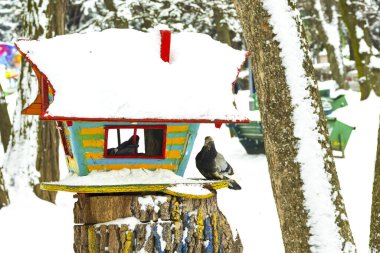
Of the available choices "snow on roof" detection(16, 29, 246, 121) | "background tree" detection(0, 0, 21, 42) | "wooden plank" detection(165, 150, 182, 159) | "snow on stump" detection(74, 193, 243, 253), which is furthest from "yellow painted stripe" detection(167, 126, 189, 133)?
"background tree" detection(0, 0, 21, 42)

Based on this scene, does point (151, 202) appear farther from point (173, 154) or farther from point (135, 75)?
point (135, 75)

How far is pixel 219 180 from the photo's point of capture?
17.7 ft

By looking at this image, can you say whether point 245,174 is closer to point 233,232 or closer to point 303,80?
point 233,232

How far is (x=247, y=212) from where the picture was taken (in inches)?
418

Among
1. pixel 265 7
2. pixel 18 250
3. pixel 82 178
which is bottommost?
pixel 18 250

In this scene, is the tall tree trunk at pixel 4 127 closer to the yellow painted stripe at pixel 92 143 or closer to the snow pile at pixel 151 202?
the yellow painted stripe at pixel 92 143

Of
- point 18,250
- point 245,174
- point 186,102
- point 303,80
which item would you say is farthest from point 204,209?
point 245,174

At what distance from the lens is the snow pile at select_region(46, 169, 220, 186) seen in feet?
16.3

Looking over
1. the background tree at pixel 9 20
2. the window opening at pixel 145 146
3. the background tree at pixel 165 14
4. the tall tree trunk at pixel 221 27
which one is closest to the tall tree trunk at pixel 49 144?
the window opening at pixel 145 146

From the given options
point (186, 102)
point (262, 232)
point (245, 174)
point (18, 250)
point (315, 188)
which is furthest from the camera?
point (245, 174)

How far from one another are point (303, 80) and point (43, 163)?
611 centimetres

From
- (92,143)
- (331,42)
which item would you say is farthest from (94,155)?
(331,42)

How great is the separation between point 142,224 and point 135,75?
113cm

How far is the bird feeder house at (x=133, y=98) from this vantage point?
15.9 feet
